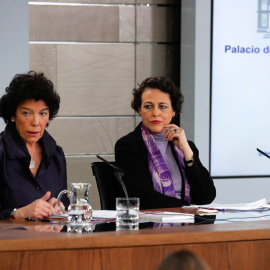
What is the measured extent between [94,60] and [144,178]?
2.18 metres

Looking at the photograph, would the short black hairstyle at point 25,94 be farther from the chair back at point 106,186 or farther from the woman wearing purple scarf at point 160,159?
the woman wearing purple scarf at point 160,159

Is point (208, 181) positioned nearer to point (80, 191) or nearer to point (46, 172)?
point (46, 172)

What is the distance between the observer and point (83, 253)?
1.84 meters

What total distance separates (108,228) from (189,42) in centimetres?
318

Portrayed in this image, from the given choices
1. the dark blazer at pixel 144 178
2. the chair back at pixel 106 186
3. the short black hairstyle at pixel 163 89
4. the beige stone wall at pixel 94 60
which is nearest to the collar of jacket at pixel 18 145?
the chair back at pixel 106 186

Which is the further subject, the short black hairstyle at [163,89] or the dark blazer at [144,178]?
the short black hairstyle at [163,89]

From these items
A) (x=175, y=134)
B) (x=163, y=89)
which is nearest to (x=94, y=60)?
(x=163, y=89)

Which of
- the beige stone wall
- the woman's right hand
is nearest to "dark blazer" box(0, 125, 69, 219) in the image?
the woman's right hand

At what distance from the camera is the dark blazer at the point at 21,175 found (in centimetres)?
269

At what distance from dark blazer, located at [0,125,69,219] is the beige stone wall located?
87.6 inches

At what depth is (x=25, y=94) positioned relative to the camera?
9.22 ft

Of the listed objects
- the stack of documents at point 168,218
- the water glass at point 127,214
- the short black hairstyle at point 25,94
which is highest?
the short black hairstyle at point 25,94


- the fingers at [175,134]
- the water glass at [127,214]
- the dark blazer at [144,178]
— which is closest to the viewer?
the water glass at [127,214]

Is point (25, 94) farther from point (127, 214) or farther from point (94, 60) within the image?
point (94, 60)
